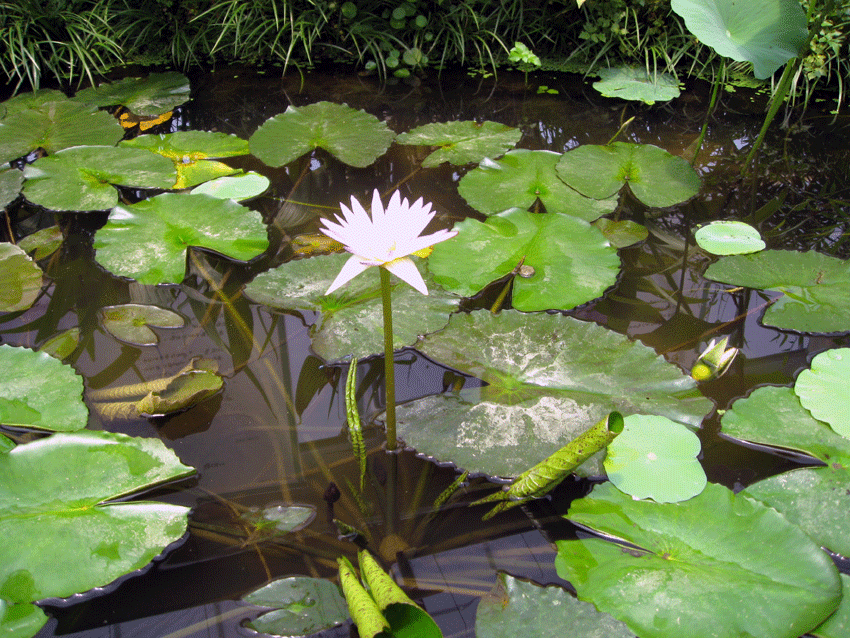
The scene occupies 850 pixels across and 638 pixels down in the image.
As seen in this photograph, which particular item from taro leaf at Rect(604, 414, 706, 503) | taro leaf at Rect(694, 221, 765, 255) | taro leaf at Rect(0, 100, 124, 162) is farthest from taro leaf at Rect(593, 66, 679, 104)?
taro leaf at Rect(0, 100, 124, 162)

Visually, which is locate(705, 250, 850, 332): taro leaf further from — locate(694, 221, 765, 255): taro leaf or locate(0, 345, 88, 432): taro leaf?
locate(0, 345, 88, 432): taro leaf

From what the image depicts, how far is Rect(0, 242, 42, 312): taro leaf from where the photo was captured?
165 cm

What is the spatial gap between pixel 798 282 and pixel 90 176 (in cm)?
234

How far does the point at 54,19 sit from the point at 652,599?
3934 millimetres

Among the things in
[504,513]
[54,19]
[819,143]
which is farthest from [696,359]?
[54,19]

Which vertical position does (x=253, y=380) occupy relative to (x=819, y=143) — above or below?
Result: below

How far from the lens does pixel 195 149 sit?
2295mm

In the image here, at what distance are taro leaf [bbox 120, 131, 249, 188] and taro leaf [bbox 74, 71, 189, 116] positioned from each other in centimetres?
50

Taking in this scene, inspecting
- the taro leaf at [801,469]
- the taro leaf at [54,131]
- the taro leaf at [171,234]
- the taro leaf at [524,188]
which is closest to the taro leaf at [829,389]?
the taro leaf at [801,469]

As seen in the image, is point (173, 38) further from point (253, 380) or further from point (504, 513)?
point (504, 513)

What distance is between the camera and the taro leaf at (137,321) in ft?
5.10

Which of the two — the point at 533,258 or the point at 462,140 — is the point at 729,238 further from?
the point at 462,140

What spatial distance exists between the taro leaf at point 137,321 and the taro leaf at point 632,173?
139 cm

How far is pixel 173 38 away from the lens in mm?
3348
